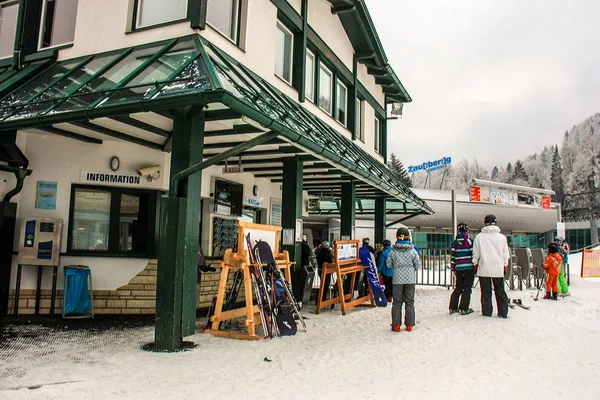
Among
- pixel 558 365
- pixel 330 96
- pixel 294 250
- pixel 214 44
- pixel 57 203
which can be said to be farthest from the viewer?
pixel 330 96

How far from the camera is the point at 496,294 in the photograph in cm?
813

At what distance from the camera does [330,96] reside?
42.9 feet

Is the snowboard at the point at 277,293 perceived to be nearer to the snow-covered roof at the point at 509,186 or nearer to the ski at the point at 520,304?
the ski at the point at 520,304

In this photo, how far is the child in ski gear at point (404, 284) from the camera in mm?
7438

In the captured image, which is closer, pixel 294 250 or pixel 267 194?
pixel 294 250

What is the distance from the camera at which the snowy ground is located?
4.39 metres

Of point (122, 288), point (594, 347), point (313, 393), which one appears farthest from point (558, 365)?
point (122, 288)

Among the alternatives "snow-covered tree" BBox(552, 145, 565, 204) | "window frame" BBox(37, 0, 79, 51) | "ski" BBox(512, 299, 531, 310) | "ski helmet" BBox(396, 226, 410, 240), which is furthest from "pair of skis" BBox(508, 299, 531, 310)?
"snow-covered tree" BBox(552, 145, 565, 204)

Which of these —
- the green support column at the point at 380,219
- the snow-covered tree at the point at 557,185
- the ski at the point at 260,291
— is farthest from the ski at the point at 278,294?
the snow-covered tree at the point at 557,185

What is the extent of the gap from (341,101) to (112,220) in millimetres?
7837

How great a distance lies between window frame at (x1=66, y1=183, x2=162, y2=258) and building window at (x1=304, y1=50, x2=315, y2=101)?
4.70 meters

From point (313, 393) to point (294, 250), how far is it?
482 cm

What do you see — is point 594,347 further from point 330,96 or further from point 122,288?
point 330,96

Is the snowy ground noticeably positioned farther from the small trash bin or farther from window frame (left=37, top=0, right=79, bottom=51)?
window frame (left=37, top=0, right=79, bottom=51)
